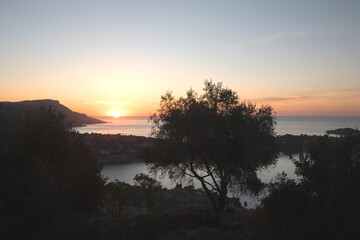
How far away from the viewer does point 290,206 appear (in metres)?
17.5

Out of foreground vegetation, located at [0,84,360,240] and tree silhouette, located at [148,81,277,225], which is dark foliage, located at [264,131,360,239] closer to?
foreground vegetation, located at [0,84,360,240]

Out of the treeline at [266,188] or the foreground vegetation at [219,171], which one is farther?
the foreground vegetation at [219,171]

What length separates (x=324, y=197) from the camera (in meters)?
16.1

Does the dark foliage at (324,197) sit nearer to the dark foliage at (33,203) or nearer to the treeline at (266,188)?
the treeline at (266,188)

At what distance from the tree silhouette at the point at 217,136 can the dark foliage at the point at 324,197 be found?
289cm

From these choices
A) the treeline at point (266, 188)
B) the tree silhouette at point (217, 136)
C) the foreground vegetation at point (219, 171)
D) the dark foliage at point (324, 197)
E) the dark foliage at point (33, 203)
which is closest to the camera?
the dark foliage at point (33, 203)

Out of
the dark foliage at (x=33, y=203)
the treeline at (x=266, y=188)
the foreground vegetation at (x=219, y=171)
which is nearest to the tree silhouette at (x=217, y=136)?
the foreground vegetation at (x=219, y=171)

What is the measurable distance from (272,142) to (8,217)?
17.5 metres

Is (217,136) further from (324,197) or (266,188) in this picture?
(324,197)

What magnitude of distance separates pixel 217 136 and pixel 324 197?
8053 millimetres

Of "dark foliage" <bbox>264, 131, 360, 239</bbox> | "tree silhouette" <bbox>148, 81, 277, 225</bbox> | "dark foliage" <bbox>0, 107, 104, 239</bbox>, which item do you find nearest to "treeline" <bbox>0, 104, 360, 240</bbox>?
"dark foliage" <bbox>264, 131, 360, 239</bbox>

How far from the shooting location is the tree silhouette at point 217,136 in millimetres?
18609

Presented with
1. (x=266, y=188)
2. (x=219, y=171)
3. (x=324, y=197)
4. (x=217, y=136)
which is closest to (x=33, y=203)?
(x=217, y=136)

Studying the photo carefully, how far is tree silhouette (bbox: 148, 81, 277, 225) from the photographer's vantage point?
18.6 meters
